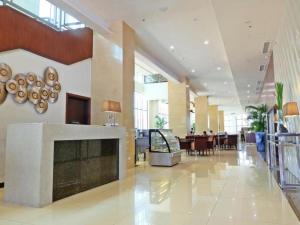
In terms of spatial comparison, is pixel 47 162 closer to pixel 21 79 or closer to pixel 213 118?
pixel 21 79

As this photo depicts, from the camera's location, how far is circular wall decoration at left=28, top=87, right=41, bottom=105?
6046 mm

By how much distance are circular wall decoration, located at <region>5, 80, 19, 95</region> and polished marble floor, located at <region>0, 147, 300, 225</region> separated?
2640mm

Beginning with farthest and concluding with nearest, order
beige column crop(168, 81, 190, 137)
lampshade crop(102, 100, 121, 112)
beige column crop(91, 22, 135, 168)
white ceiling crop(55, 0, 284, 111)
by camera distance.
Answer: beige column crop(168, 81, 190, 137) < beige column crop(91, 22, 135, 168) < white ceiling crop(55, 0, 284, 111) < lampshade crop(102, 100, 121, 112)

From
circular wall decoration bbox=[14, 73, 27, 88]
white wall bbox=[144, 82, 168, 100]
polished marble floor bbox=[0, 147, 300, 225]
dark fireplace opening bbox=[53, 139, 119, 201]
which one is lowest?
polished marble floor bbox=[0, 147, 300, 225]

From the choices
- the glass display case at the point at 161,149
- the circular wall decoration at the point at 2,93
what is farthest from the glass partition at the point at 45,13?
the glass display case at the point at 161,149

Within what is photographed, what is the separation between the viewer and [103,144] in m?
5.36

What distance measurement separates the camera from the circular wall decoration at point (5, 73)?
527cm

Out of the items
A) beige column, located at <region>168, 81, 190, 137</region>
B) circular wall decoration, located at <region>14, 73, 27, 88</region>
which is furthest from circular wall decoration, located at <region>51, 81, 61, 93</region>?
beige column, located at <region>168, 81, 190, 137</region>

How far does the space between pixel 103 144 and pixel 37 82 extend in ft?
8.45

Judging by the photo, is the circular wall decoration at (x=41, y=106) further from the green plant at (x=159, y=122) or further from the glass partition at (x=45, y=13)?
the green plant at (x=159, y=122)

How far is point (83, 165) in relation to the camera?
4668 mm

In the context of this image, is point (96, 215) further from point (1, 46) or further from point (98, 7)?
point (98, 7)

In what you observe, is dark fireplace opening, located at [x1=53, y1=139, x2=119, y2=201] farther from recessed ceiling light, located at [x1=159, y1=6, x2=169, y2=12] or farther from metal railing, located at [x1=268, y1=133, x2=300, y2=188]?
recessed ceiling light, located at [x1=159, y1=6, x2=169, y2=12]

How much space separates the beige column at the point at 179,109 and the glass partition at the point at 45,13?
773 cm
